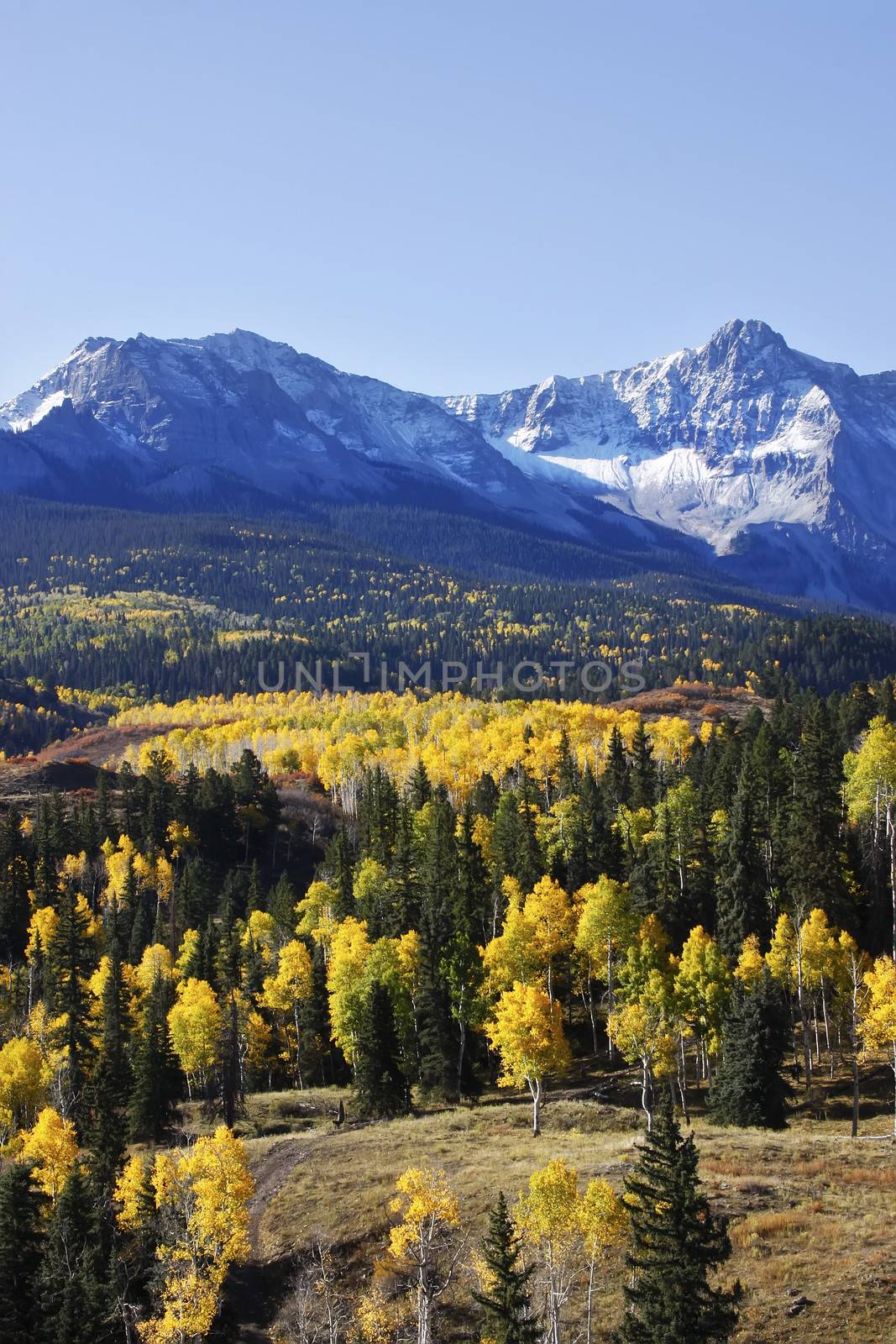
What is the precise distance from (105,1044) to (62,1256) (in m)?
29.3

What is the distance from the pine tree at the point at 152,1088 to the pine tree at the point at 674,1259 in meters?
41.5

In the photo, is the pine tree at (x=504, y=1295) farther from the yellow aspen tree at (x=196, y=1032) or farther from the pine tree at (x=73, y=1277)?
the yellow aspen tree at (x=196, y=1032)

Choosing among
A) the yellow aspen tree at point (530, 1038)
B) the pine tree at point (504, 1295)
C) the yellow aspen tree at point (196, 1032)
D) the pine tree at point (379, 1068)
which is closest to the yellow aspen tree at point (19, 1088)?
the yellow aspen tree at point (196, 1032)

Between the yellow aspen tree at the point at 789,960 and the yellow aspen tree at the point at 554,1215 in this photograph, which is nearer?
the yellow aspen tree at the point at 554,1215

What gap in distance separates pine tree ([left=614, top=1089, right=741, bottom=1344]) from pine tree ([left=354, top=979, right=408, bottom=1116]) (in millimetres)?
32302

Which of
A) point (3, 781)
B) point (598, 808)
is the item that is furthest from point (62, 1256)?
point (3, 781)

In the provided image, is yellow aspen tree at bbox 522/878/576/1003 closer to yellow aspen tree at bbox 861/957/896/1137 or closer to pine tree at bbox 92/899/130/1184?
yellow aspen tree at bbox 861/957/896/1137

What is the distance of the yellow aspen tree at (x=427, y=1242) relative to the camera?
42.5 meters

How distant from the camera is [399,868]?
95562 millimetres

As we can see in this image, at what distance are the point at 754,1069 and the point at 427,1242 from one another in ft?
82.5

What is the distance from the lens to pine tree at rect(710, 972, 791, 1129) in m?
61.3

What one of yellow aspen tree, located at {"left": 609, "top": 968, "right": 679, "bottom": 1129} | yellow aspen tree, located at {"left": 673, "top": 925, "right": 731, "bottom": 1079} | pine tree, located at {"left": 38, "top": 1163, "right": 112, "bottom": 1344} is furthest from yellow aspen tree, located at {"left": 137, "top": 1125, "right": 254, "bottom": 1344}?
yellow aspen tree, located at {"left": 673, "top": 925, "right": 731, "bottom": 1079}

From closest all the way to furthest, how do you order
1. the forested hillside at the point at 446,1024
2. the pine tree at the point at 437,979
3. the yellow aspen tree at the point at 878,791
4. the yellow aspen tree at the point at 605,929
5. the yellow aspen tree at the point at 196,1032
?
the forested hillside at the point at 446,1024 → the pine tree at the point at 437,979 → the yellow aspen tree at the point at 605,929 → the yellow aspen tree at the point at 196,1032 → the yellow aspen tree at the point at 878,791

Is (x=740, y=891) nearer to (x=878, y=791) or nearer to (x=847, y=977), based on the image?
(x=847, y=977)
